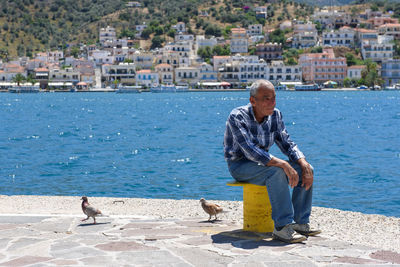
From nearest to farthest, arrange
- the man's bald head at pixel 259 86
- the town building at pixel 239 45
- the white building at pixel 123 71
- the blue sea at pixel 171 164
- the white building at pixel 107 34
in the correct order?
the man's bald head at pixel 259 86
the blue sea at pixel 171 164
the white building at pixel 123 71
the town building at pixel 239 45
the white building at pixel 107 34

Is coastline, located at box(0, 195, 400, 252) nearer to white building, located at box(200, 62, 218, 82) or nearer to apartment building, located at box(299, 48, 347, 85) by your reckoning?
white building, located at box(200, 62, 218, 82)

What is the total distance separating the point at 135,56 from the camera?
457ft

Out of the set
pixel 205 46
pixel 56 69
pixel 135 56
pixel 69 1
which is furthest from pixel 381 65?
pixel 69 1

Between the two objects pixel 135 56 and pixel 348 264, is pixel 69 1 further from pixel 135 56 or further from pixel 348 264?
pixel 348 264

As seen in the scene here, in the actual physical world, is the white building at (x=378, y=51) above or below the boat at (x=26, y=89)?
above

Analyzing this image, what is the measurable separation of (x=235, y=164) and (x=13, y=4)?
195 meters

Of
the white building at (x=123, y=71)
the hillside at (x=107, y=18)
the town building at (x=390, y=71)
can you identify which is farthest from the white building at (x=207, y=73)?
the town building at (x=390, y=71)

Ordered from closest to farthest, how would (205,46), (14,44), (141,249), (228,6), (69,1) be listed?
(141,249) < (205,46) < (14,44) < (228,6) < (69,1)

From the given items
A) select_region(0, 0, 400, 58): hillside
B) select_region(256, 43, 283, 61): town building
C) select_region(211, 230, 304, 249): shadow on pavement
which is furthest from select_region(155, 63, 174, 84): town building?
select_region(211, 230, 304, 249): shadow on pavement

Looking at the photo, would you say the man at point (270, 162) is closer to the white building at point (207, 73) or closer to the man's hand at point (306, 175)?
the man's hand at point (306, 175)

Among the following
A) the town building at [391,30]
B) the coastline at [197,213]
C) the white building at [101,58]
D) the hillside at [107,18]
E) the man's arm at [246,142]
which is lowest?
the coastline at [197,213]

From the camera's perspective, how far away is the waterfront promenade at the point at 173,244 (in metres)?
5.23

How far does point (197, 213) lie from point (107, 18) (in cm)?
17961

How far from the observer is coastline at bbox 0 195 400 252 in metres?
6.88
